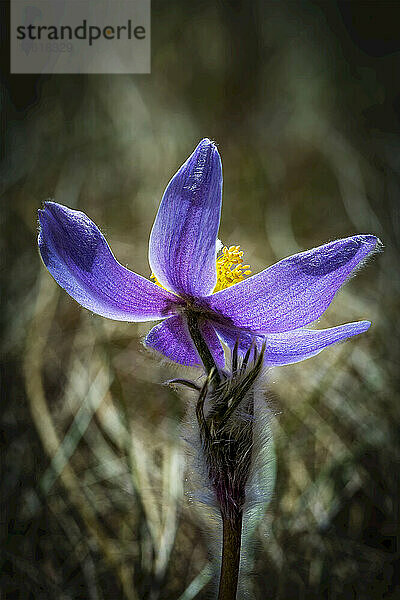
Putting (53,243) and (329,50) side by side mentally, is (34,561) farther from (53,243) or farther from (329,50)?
(329,50)

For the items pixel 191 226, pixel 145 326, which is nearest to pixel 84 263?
pixel 191 226

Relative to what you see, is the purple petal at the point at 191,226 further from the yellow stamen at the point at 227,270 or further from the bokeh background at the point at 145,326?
the bokeh background at the point at 145,326

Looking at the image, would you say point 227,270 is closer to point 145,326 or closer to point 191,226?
point 191,226


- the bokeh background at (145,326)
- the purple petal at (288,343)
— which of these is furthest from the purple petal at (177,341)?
the bokeh background at (145,326)

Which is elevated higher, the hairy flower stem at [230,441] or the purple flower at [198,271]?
the purple flower at [198,271]

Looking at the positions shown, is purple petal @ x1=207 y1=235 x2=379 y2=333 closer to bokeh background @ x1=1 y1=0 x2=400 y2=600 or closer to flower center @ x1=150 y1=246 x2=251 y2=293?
flower center @ x1=150 y1=246 x2=251 y2=293

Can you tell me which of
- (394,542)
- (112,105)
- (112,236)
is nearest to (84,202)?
(112,236)
